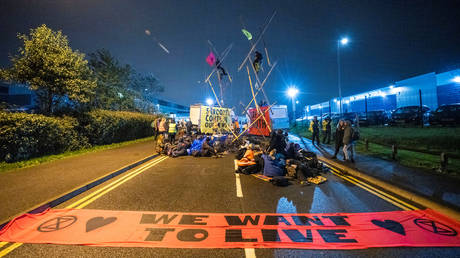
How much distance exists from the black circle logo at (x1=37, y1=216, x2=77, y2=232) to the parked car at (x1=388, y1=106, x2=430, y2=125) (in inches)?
822

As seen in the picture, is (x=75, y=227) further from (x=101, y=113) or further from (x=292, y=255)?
(x=101, y=113)

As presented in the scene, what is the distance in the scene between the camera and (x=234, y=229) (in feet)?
9.95

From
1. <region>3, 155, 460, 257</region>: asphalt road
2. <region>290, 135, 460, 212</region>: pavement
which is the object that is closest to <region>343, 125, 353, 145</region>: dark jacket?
<region>290, 135, 460, 212</region>: pavement

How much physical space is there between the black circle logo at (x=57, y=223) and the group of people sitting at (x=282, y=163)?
4.54 metres

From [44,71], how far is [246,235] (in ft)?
41.4

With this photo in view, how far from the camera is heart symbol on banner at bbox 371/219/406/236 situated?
3.01 m

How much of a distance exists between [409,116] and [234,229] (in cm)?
1929

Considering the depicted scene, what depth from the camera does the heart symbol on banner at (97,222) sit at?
314cm

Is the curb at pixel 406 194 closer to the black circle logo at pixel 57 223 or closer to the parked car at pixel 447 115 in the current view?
the black circle logo at pixel 57 223

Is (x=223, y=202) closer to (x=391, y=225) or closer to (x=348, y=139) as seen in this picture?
(x=391, y=225)

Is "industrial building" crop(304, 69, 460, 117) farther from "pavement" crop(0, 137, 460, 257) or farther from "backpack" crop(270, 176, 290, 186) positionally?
"backpack" crop(270, 176, 290, 186)

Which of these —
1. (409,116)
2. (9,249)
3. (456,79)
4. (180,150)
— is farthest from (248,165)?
(456,79)

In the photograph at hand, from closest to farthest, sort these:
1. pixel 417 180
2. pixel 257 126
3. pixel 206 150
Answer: pixel 417 180
pixel 206 150
pixel 257 126

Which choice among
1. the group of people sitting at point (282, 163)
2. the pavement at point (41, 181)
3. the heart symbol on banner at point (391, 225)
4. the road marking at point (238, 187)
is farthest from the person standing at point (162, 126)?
the heart symbol on banner at point (391, 225)
